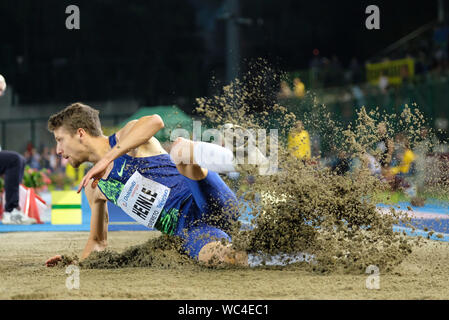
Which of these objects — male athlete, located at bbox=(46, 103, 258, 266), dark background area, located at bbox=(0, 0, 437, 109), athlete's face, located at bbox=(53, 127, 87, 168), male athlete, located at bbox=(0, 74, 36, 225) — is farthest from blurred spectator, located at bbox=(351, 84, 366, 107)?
athlete's face, located at bbox=(53, 127, 87, 168)

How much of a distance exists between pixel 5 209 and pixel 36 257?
359cm

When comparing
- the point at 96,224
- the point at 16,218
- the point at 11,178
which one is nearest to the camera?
the point at 96,224

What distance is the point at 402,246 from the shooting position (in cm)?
462

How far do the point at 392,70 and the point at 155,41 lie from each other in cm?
1191

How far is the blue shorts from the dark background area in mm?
17536

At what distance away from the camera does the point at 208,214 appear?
188 inches

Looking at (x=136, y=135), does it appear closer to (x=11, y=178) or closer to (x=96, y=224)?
(x=96, y=224)

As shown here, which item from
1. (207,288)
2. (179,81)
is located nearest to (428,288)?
(207,288)

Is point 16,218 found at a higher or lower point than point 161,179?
lower

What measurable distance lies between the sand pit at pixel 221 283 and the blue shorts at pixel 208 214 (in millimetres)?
218

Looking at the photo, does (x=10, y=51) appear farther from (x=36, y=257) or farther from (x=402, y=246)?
(x=402, y=246)

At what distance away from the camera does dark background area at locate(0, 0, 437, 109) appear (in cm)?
2389

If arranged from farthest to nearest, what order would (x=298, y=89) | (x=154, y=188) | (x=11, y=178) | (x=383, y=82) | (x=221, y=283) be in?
1. (x=383, y=82)
2. (x=298, y=89)
3. (x=11, y=178)
4. (x=154, y=188)
5. (x=221, y=283)

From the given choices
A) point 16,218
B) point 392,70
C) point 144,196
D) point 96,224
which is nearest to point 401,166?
point 96,224
